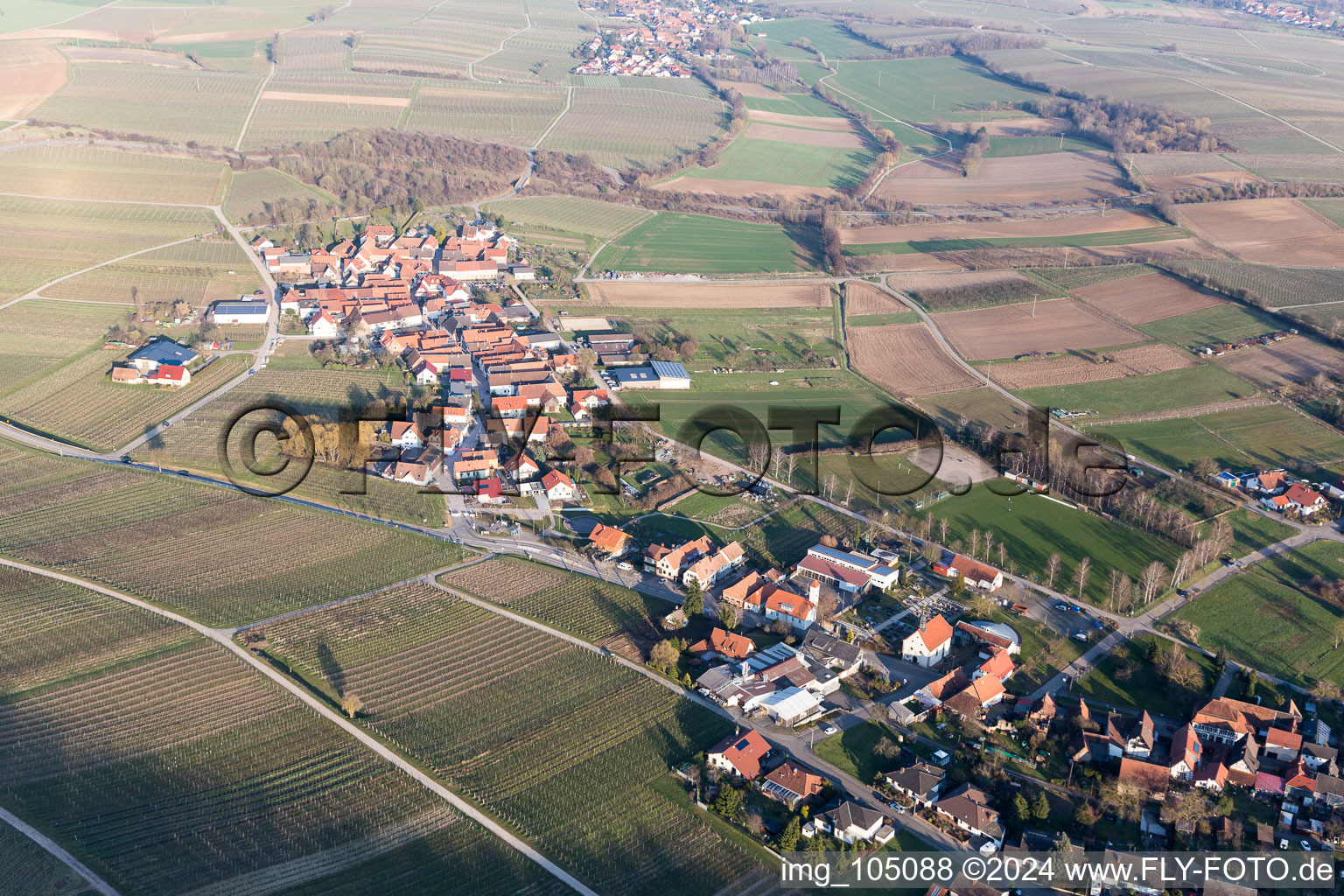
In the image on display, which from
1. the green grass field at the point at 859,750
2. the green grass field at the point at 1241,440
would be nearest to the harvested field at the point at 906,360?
the green grass field at the point at 1241,440

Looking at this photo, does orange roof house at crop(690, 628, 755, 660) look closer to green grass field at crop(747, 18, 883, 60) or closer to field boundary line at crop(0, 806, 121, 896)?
field boundary line at crop(0, 806, 121, 896)

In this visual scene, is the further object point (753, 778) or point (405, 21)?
point (405, 21)

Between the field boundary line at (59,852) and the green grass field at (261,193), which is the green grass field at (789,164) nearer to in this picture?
the green grass field at (261,193)

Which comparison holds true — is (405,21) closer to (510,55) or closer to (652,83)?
(510,55)

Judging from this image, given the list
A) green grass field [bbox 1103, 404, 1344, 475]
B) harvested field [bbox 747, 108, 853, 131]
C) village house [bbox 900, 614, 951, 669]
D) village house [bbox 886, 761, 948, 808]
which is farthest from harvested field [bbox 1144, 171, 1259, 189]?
village house [bbox 886, 761, 948, 808]

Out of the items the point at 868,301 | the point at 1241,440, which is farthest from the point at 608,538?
the point at 868,301

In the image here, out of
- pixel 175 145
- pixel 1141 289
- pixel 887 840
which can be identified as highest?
pixel 175 145

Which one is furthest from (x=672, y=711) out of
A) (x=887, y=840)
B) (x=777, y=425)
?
(x=777, y=425)
